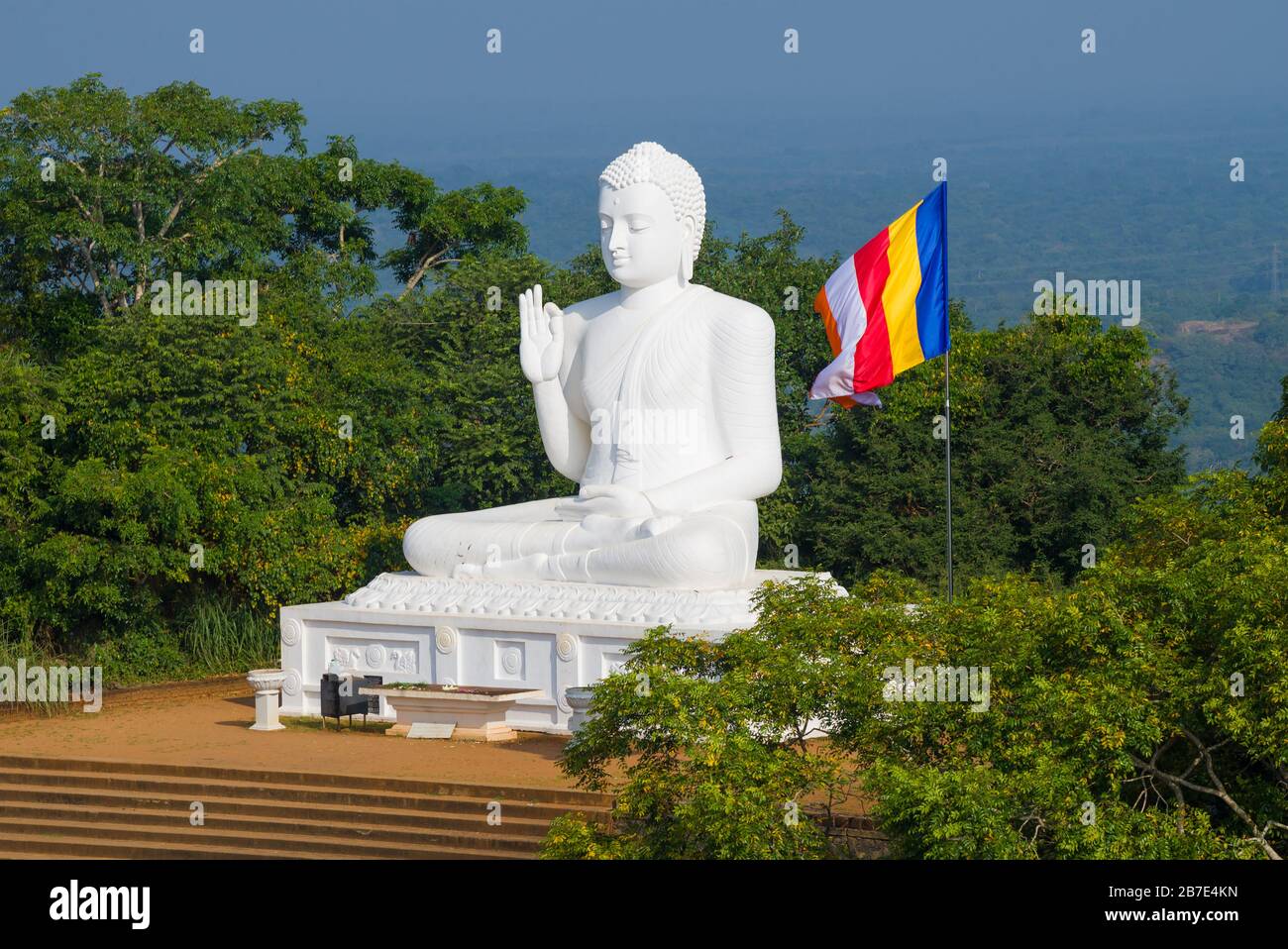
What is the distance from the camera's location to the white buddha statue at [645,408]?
21.8 meters

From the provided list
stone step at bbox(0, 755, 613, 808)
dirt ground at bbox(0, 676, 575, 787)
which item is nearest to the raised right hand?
dirt ground at bbox(0, 676, 575, 787)

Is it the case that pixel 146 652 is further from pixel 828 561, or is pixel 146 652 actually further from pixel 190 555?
pixel 828 561

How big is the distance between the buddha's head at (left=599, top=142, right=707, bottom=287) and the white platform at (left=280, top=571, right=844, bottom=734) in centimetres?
332

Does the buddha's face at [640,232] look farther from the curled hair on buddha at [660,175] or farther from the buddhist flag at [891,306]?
the buddhist flag at [891,306]

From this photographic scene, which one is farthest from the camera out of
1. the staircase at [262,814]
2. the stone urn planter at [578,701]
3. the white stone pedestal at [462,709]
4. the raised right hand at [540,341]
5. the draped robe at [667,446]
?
the raised right hand at [540,341]

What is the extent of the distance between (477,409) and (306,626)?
28.9 feet

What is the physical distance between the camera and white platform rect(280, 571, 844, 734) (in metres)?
20.6

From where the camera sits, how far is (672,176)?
878 inches

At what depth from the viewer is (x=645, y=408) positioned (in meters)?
22.4

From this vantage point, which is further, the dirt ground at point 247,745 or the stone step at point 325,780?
the dirt ground at point 247,745

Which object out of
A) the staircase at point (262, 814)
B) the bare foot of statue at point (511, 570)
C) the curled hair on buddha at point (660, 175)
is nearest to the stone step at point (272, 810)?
Answer: the staircase at point (262, 814)

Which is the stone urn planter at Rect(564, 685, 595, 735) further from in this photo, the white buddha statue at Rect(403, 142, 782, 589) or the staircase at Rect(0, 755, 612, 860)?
the white buddha statue at Rect(403, 142, 782, 589)

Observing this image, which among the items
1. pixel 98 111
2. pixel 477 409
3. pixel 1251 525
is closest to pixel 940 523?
pixel 477 409

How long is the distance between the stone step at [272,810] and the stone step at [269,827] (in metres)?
0.03
